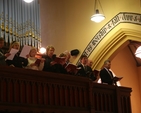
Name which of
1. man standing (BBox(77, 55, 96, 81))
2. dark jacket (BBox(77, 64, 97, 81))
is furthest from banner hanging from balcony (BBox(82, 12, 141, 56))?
dark jacket (BBox(77, 64, 97, 81))

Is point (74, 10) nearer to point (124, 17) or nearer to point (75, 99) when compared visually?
point (124, 17)

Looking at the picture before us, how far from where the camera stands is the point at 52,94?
672 cm

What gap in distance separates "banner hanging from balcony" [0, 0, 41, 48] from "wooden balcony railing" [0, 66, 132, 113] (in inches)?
148

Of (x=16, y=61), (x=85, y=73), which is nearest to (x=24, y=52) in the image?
(x=16, y=61)

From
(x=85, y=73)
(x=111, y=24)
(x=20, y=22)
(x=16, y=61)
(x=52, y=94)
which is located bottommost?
(x=52, y=94)

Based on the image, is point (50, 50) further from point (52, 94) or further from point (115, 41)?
point (115, 41)

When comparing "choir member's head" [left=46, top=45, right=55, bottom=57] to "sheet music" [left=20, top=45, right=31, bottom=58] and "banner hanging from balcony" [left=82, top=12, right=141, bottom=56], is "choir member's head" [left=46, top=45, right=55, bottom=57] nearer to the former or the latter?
"sheet music" [left=20, top=45, right=31, bottom=58]

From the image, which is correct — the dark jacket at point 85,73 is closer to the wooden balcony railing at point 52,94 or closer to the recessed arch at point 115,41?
the wooden balcony railing at point 52,94

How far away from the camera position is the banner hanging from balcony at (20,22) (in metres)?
10.5

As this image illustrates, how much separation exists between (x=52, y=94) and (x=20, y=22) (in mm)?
4866

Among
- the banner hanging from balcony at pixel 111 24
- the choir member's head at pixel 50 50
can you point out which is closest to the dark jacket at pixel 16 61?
the choir member's head at pixel 50 50

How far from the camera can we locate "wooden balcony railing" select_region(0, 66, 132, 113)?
6.05m

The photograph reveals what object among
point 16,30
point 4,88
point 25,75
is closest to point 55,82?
point 25,75

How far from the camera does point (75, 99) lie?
7.08m
